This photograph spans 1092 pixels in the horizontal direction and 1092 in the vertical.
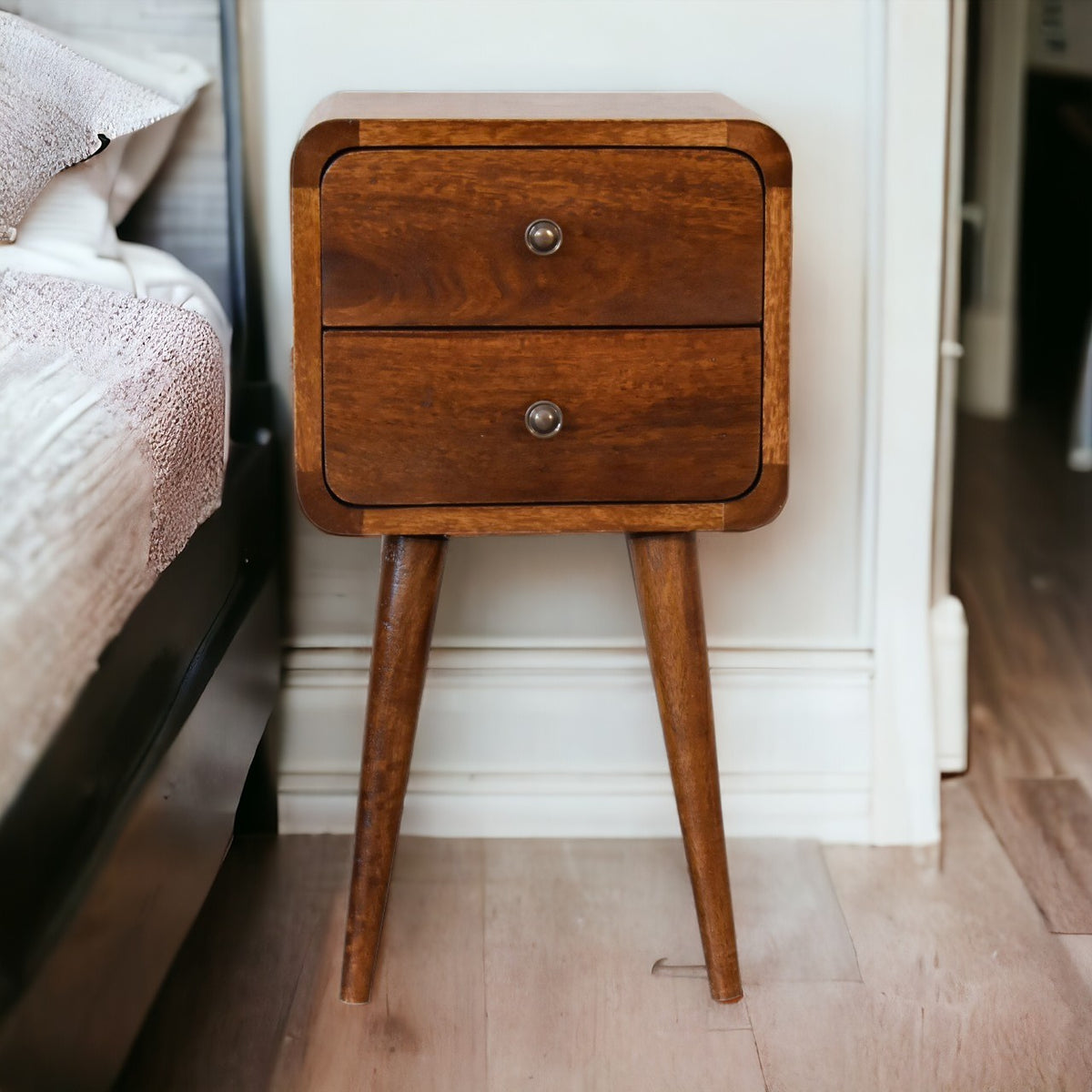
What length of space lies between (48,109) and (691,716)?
71cm

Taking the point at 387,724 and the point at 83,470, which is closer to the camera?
the point at 83,470

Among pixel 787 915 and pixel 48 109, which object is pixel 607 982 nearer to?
pixel 787 915

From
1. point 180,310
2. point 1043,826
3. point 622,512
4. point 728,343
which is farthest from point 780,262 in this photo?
point 1043,826

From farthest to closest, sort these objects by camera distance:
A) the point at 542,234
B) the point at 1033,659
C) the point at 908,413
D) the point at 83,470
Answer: the point at 1033,659 < the point at 908,413 < the point at 542,234 < the point at 83,470

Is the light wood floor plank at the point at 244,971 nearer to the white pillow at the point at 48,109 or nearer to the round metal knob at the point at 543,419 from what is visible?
the round metal knob at the point at 543,419

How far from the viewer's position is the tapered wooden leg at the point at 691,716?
986 mm

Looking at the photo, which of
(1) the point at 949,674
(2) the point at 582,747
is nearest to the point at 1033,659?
(1) the point at 949,674

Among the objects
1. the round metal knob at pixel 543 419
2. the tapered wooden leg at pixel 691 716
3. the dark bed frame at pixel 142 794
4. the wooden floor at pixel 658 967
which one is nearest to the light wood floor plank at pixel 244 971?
the wooden floor at pixel 658 967

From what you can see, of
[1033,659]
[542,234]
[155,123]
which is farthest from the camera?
[1033,659]

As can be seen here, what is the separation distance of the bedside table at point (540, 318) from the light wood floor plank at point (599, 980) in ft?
1.31

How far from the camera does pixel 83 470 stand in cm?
65

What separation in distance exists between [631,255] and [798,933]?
64 cm

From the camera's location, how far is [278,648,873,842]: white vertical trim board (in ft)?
4.27

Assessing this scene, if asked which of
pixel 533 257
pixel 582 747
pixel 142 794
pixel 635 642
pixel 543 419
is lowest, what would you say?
pixel 582 747
